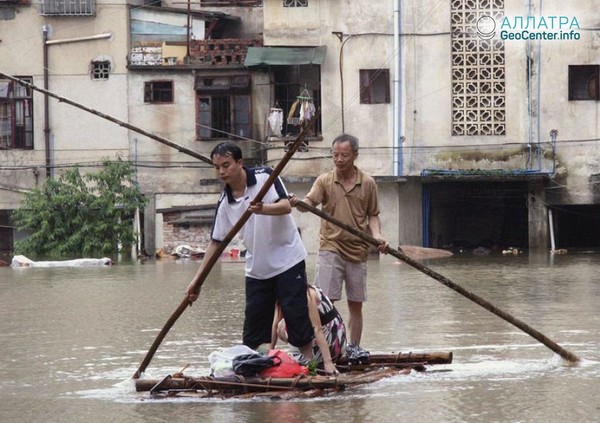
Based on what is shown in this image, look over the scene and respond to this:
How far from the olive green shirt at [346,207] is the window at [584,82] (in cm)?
2415

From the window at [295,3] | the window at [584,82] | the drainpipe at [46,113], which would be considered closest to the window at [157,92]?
the drainpipe at [46,113]

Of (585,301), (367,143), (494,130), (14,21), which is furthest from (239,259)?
(585,301)

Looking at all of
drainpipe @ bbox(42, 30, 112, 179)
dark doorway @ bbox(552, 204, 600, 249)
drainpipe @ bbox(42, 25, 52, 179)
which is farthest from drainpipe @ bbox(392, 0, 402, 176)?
drainpipe @ bbox(42, 25, 52, 179)

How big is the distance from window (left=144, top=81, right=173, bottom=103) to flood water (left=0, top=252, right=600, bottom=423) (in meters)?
15.1

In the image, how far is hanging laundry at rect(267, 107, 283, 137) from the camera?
33719 mm

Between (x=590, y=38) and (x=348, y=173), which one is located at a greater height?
(x=590, y=38)

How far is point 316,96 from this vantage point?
114 feet

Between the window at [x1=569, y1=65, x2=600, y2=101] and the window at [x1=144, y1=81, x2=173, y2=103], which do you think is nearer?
the window at [x1=569, y1=65, x2=600, y2=101]

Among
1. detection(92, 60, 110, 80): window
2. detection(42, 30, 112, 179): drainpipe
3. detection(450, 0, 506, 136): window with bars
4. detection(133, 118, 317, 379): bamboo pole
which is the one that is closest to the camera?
detection(133, 118, 317, 379): bamboo pole

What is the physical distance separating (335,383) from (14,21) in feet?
94.4

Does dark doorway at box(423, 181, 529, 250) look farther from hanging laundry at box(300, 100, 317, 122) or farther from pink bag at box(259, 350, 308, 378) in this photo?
pink bag at box(259, 350, 308, 378)

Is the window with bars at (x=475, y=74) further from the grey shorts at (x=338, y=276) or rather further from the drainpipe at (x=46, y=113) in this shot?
the grey shorts at (x=338, y=276)

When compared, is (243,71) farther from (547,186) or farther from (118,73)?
(547,186)

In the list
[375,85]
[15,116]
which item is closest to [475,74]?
[375,85]
